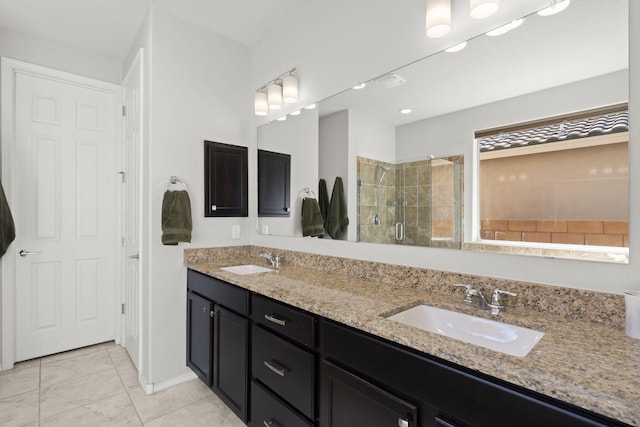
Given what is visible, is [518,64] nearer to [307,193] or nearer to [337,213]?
[337,213]

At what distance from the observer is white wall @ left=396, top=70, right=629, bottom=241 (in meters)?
1.12

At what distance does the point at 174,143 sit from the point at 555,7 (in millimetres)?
2237

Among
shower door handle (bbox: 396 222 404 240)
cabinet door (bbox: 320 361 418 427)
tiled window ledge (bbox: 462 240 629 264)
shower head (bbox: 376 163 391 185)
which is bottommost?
cabinet door (bbox: 320 361 418 427)

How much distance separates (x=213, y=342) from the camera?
2.06 metres

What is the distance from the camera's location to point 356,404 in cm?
116

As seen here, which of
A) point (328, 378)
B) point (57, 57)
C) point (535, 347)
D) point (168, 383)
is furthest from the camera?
point (57, 57)

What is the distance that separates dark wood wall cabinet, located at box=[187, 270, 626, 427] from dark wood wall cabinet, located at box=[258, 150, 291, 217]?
74 centimetres

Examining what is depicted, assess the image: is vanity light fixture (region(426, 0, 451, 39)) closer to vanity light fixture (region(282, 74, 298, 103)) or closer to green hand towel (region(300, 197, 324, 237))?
vanity light fixture (region(282, 74, 298, 103))

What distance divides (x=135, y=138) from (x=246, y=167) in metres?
0.87

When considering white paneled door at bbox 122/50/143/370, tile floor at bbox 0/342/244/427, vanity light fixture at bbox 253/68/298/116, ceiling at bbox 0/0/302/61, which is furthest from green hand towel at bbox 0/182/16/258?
vanity light fixture at bbox 253/68/298/116

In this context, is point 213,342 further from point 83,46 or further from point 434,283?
point 83,46

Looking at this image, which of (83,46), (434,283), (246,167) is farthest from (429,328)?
(83,46)

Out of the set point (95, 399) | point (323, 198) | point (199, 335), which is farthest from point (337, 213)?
point (95, 399)

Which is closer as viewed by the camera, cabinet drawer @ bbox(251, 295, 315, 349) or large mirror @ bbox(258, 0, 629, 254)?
large mirror @ bbox(258, 0, 629, 254)
